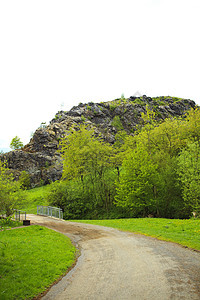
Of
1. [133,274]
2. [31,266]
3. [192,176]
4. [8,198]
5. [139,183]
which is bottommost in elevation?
[31,266]

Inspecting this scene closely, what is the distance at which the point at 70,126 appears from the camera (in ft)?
245

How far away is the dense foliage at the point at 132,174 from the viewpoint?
2972 centimetres

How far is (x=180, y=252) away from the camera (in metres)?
11.3

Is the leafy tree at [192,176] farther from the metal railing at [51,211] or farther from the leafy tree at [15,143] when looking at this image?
the leafy tree at [15,143]

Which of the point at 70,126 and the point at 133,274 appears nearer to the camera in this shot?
the point at 133,274

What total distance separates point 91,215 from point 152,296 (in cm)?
3091

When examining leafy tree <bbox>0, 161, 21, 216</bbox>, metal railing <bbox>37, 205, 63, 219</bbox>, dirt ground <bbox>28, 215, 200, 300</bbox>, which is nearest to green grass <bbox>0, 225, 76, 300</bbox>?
dirt ground <bbox>28, 215, 200, 300</bbox>

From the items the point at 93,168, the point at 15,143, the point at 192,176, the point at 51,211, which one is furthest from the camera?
the point at 15,143

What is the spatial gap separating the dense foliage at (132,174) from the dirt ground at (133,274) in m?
16.9

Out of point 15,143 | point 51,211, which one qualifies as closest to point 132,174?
point 51,211

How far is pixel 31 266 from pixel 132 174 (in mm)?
22448

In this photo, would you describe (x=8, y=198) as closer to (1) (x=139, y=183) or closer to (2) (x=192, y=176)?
(1) (x=139, y=183)

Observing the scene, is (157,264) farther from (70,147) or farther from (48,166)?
(48,166)

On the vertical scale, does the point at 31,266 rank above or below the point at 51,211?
above
